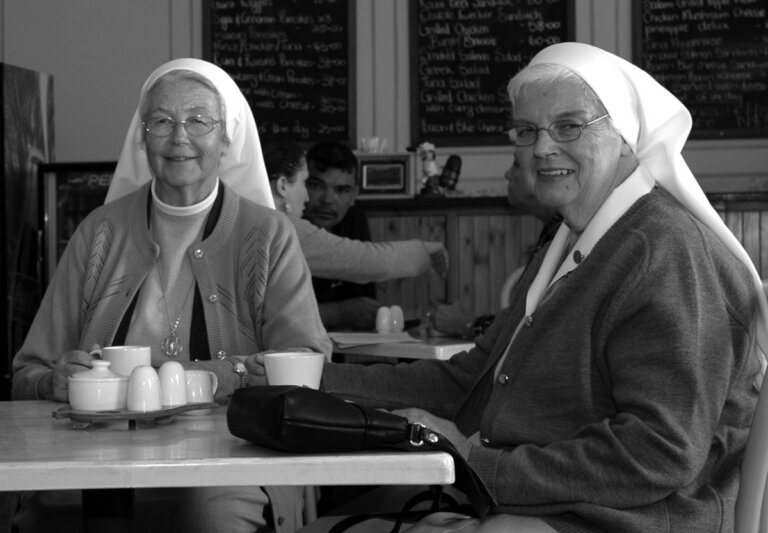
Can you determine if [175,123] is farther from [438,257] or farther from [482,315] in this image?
[438,257]

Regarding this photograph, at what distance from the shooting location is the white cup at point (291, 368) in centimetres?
206

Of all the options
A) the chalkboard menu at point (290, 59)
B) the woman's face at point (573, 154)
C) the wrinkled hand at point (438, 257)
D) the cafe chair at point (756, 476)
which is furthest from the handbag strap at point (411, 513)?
the chalkboard menu at point (290, 59)


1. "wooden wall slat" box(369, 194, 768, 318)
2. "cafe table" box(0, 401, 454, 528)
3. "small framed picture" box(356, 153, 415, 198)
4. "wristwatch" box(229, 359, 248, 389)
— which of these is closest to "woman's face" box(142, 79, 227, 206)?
"wristwatch" box(229, 359, 248, 389)

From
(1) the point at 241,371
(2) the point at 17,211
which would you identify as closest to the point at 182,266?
(1) the point at 241,371

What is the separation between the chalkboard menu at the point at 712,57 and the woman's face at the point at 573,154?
477 cm

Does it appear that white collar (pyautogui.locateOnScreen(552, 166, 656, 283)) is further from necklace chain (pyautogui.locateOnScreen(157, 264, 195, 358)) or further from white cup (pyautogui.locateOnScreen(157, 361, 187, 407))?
necklace chain (pyautogui.locateOnScreen(157, 264, 195, 358))

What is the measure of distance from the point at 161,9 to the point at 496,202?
291 centimetres

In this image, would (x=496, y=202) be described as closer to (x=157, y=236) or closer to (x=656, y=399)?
(x=157, y=236)

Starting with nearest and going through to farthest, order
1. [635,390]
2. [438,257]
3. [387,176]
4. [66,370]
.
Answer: [635,390] < [66,370] < [438,257] < [387,176]

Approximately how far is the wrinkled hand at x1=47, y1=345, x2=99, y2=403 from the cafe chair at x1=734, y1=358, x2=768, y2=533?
4.39ft

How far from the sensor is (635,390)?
6.01 feet

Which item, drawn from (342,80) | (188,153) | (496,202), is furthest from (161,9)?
(188,153)

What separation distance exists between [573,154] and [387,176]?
12.9ft

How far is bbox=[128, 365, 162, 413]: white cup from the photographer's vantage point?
1999mm
